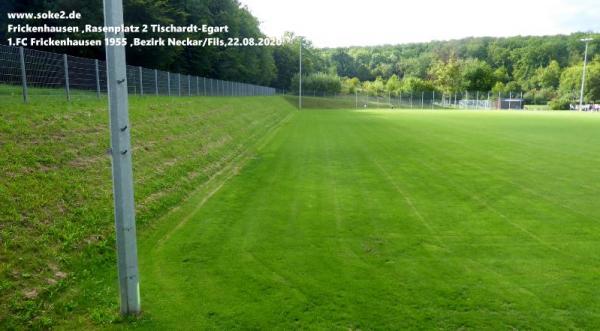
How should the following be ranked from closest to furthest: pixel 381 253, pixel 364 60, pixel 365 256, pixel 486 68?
pixel 365 256, pixel 381 253, pixel 486 68, pixel 364 60

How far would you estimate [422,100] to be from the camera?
271ft

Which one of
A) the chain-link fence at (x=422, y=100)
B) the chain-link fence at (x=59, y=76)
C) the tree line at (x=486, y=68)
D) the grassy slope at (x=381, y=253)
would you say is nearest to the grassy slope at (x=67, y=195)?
the grassy slope at (x=381, y=253)

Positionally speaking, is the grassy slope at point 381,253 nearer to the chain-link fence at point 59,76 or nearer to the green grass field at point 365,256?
the green grass field at point 365,256

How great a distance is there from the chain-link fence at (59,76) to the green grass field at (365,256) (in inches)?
223

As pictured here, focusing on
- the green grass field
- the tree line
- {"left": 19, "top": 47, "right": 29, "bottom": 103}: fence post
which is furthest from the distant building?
{"left": 19, "top": 47, "right": 29, "bottom": 103}: fence post

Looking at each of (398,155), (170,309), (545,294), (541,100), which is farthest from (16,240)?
(541,100)

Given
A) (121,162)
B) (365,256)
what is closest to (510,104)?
(365,256)

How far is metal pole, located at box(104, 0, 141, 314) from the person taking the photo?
152 inches

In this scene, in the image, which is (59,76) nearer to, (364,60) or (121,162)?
(121,162)

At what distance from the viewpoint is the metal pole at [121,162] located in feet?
12.7

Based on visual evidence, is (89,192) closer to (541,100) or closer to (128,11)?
(128,11)

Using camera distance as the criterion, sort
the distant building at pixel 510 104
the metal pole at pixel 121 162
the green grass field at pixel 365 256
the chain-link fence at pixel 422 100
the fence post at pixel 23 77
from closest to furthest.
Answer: the metal pole at pixel 121 162, the green grass field at pixel 365 256, the fence post at pixel 23 77, the chain-link fence at pixel 422 100, the distant building at pixel 510 104

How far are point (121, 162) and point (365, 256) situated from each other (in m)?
3.44

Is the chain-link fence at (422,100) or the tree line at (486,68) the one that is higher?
the tree line at (486,68)
